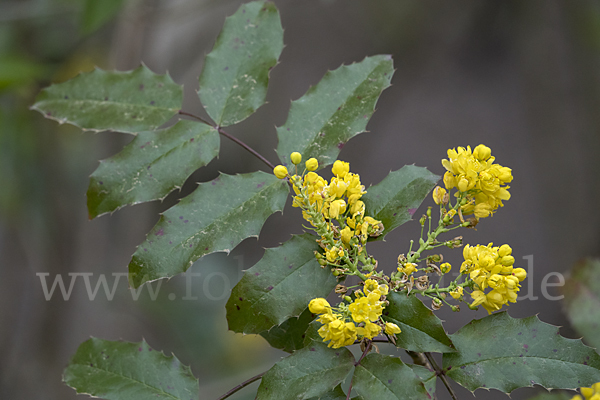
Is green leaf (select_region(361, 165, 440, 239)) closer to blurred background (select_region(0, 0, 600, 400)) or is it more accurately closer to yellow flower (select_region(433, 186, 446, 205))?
yellow flower (select_region(433, 186, 446, 205))

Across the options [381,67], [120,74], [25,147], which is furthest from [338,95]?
[25,147]

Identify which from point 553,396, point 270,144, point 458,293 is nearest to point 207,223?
point 458,293

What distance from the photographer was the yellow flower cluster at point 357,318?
84 centimetres

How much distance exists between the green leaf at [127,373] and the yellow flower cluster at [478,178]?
30.6 inches

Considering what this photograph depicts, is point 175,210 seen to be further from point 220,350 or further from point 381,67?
point 220,350

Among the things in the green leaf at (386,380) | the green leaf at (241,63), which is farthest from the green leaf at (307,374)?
the green leaf at (241,63)

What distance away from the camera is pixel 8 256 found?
352 cm

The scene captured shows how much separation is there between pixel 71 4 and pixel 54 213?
138cm

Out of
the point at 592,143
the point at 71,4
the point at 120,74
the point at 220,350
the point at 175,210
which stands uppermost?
the point at 71,4

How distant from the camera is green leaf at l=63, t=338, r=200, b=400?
114 cm

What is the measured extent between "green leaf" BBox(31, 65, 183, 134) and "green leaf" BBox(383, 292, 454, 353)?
798 millimetres

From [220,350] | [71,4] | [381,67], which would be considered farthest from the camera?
[220,350]

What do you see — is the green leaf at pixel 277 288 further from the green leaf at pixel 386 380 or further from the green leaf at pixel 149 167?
the green leaf at pixel 149 167

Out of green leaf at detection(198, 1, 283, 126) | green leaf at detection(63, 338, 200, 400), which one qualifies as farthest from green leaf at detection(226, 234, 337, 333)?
green leaf at detection(198, 1, 283, 126)
